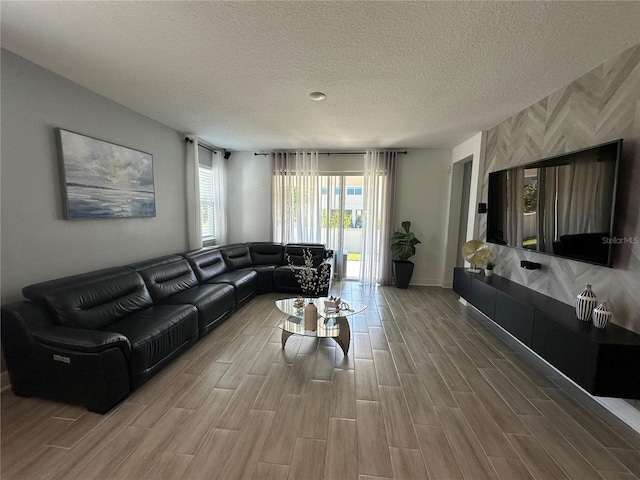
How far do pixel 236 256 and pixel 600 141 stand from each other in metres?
4.78

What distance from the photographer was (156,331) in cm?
215

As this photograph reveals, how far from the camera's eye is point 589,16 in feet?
5.04

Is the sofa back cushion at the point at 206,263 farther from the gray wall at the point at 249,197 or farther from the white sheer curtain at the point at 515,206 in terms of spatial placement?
the white sheer curtain at the point at 515,206

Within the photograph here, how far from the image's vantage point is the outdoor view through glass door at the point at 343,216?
17.3 feet

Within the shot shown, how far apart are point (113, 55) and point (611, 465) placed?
4380 mm

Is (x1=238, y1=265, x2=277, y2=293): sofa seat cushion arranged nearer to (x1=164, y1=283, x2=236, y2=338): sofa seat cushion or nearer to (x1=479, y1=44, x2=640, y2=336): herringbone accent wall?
(x1=164, y1=283, x2=236, y2=338): sofa seat cushion

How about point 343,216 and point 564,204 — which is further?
point 343,216

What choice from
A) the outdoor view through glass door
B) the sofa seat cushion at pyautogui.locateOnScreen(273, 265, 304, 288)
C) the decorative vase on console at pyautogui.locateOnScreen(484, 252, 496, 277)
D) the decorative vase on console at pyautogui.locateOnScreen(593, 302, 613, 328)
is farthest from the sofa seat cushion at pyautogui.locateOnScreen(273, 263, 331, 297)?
the decorative vase on console at pyautogui.locateOnScreen(593, 302, 613, 328)

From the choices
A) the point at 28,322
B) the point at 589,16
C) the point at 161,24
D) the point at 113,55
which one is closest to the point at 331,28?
the point at 161,24

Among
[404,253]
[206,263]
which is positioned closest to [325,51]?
[206,263]

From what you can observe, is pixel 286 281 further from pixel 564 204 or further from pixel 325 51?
pixel 564 204

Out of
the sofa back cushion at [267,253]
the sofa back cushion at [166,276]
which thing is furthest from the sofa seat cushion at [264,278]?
the sofa back cushion at [166,276]

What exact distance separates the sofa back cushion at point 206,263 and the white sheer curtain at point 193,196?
395 mm

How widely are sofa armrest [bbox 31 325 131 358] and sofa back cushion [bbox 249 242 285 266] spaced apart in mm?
3141
